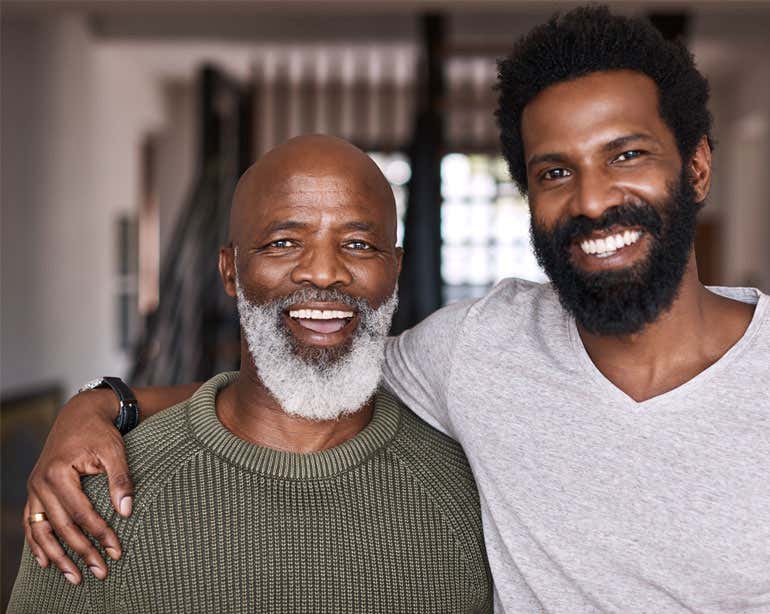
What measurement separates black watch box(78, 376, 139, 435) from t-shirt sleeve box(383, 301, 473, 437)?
1.63ft

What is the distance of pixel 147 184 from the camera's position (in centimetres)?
826

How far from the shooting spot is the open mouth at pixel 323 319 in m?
1.58

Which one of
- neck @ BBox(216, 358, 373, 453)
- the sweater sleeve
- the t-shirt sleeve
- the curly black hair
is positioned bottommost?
the sweater sleeve

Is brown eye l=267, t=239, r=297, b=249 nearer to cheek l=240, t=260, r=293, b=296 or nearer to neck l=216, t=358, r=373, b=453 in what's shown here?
cheek l=240, t=260, r=293, b=296

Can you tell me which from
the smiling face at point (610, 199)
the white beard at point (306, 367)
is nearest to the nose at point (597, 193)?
the smiling face at point (610, 199)

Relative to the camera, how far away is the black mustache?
4.82 ft

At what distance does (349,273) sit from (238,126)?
4.56 meters

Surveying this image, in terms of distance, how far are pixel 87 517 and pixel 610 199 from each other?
973 millimetres

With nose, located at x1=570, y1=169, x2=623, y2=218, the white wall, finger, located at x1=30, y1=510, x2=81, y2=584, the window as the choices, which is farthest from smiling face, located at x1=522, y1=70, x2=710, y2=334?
the window

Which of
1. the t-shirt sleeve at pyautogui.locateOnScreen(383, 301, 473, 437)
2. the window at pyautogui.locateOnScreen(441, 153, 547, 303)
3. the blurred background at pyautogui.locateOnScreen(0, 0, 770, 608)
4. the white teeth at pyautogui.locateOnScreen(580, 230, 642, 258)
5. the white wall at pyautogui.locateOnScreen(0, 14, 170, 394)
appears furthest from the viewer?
the window at pyautogui.locateOnScreen(441, 153, 547, 303)

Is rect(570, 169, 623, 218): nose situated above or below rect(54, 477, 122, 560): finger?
above

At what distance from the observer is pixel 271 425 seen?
1.63 m

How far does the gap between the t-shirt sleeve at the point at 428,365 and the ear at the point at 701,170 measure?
466 mm

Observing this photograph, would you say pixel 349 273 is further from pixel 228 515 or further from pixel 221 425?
pixel 228 515
